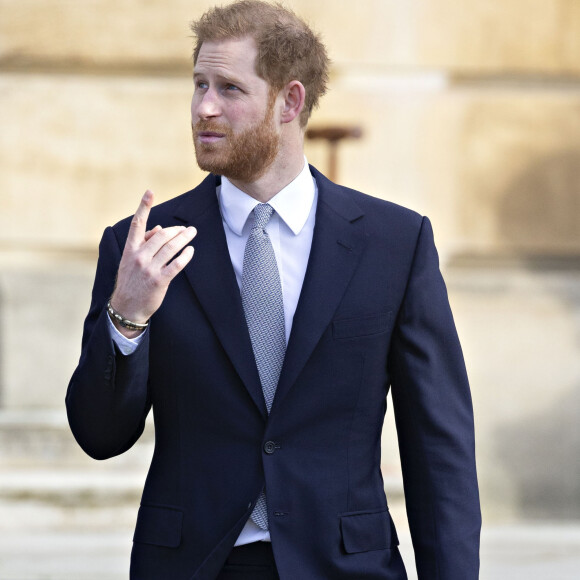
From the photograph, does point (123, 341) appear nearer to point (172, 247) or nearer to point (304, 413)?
point (172, 247)

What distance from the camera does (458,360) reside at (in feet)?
8.79

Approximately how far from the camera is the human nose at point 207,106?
2508 mm

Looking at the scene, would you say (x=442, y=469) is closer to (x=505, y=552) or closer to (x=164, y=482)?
(x=164, y=482)

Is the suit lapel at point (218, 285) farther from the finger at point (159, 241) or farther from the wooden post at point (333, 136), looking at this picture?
the wooden post at point (333, 136)

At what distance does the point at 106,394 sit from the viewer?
7.89 feet

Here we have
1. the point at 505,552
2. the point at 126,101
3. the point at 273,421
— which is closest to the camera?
the point at 273,421

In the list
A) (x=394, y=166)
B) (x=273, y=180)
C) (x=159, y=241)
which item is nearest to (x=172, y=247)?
(x=159, y=241)

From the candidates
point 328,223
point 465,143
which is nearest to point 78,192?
point 465,143

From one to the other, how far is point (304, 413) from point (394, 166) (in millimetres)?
4320

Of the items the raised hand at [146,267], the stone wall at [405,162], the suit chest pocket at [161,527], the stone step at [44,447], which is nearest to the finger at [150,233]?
the raised hand at [146,267]

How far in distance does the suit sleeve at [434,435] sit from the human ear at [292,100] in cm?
43

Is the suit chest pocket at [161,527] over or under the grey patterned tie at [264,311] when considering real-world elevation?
under

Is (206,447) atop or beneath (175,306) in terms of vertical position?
beneath

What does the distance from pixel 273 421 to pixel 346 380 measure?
0.19 metres
